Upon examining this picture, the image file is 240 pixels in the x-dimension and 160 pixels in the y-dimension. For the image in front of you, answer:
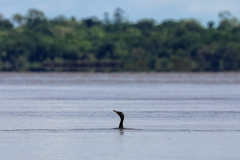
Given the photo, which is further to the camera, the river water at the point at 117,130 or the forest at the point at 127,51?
the forest at the point at 127,51

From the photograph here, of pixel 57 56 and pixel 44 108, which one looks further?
pixel 57 56

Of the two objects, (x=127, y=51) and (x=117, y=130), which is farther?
(x=127, y=51)

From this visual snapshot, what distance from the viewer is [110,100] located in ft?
148

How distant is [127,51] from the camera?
149125 millimetres

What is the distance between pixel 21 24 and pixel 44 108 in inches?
5700

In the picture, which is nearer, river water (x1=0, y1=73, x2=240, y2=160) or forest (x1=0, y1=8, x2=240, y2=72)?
river water (x1=0, y1=73, x2=240, y2=160)

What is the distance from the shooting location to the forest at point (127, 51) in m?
142

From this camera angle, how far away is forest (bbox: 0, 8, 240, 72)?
141500mm
